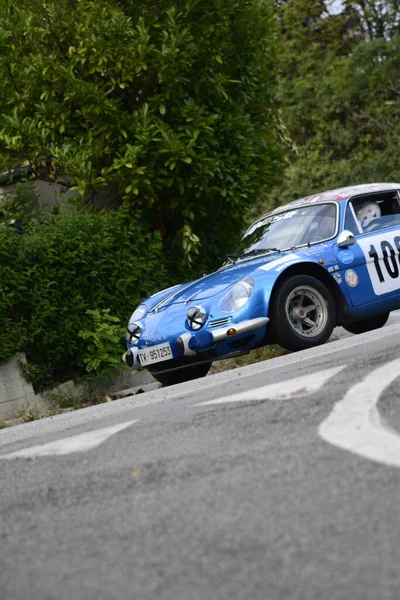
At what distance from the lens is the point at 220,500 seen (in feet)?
11.6

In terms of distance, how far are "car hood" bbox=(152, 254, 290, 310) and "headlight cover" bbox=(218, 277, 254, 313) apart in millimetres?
109

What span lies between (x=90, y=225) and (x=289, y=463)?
26.8ft

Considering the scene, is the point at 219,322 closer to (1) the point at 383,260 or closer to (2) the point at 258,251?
(2) the point at 258,251

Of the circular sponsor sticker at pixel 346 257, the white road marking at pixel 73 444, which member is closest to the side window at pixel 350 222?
the circular sponsor sticker at pixel 346 257

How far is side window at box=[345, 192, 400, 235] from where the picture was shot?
988cm

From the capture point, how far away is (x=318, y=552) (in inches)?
113

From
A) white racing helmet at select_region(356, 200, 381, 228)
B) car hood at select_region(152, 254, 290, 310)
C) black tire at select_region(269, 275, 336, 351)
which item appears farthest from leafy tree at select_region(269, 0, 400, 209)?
black tire at select_region(269, 275, 336, 351)

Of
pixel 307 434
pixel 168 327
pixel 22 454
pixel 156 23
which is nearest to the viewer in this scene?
pixel 307 434

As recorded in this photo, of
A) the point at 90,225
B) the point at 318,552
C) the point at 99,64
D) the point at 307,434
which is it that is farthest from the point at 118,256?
the point at 318,552

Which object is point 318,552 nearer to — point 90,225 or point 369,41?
point 90,225

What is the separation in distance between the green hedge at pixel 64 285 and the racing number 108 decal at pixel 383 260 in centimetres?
314

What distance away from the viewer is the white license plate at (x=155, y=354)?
348 inches

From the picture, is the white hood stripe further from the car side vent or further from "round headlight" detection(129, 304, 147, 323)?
"round headlight" detection(129, 304, 147, 323)

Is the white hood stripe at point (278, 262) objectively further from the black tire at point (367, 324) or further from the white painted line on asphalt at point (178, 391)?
the black tire at point (367, 324)
